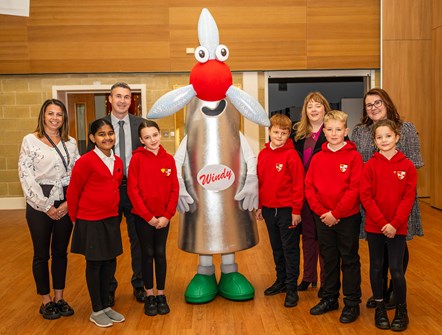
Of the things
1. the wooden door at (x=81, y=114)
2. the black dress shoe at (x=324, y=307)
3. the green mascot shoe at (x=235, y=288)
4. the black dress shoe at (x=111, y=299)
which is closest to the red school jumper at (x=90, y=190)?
the black dress shoe at (x=111, y=299)

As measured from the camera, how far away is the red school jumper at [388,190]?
238 centimetres

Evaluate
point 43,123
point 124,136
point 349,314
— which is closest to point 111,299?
point 124,136

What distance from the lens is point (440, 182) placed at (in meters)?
5.90

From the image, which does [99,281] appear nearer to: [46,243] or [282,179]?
[46,243]

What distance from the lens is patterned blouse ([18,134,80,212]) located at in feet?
8.45

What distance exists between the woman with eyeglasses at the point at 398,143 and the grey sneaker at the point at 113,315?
144cm

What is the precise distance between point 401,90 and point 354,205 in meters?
4.53

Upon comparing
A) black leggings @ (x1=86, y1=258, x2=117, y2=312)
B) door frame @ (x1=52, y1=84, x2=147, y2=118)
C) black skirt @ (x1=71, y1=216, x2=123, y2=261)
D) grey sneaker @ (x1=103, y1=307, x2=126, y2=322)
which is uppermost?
door frame @ (x1=52, y1=84, x2=147, y2=118)

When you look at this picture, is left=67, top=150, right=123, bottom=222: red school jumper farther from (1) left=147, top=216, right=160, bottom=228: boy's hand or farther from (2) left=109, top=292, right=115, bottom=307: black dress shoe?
(2) left=109, top=292, right=115, bottom=307: black dress shoe

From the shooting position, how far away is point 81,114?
24.8 feet

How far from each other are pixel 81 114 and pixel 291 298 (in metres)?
5.64

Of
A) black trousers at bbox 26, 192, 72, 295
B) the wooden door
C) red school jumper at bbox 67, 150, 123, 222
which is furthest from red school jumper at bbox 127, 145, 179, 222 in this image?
the wooden door

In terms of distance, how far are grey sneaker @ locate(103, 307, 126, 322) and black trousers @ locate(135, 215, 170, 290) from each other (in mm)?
222

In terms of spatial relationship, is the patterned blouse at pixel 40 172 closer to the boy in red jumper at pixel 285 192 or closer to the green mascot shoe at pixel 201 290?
the green mascot shoe at pixel 201 290
